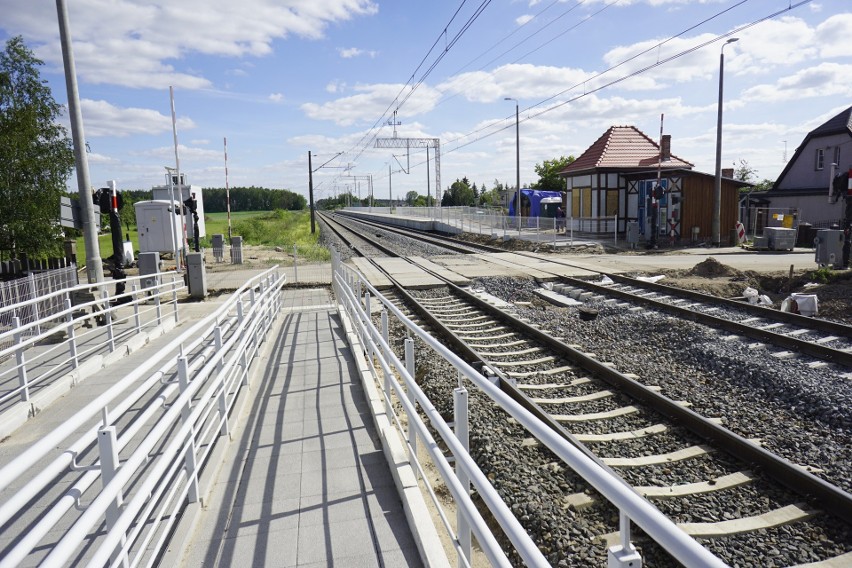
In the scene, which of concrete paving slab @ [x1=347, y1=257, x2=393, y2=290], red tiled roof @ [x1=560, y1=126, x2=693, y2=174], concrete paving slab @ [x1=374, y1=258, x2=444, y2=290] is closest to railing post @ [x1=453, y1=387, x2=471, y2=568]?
concrete paving slab @ [x1=374, y1=258, x2=444, y2=290]

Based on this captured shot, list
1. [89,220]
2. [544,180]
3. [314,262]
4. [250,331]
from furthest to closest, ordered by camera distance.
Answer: [544,180], [314,262], [89,220], [250,331]

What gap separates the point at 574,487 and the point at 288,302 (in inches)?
476

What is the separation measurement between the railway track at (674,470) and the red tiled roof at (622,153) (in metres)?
28.1

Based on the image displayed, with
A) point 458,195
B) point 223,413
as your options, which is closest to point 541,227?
point 223,413

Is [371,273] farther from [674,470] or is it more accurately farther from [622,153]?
[622,153]

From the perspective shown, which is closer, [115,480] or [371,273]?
[115,480]

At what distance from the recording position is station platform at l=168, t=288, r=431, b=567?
3479 millimetres

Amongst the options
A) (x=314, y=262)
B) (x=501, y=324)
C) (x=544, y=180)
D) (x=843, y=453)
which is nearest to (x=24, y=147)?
(x=314, y=262)

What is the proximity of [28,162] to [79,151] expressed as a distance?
30.5ft

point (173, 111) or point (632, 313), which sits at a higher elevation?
point (173, 111)

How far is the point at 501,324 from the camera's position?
36.7 feet

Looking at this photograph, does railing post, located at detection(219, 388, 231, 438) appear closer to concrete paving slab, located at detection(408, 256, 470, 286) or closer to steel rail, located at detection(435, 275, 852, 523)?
steel rail, located at detection(435, 275, 852, 523)

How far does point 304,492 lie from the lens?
14.0ft

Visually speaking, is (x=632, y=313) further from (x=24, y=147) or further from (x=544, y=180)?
(x=544, y=180)
